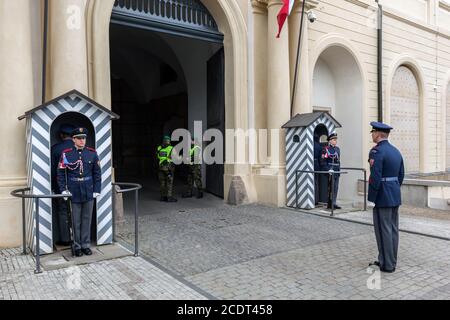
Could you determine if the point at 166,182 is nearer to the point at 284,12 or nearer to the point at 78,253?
the point at 78,253

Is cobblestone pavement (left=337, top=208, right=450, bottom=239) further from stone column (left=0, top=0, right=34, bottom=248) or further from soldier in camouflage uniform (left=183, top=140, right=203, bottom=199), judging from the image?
stone column (left=0, top=0, right=34, bottom=248)

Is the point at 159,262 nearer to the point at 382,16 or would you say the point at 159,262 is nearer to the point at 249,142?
the point at 249,142

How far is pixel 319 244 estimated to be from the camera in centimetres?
579

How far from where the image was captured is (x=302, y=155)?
8.52 meters

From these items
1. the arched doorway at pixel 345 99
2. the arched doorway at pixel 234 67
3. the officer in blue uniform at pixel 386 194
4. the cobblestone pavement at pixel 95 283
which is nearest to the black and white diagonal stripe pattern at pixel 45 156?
the cobblestone pavement at pixel 95 283

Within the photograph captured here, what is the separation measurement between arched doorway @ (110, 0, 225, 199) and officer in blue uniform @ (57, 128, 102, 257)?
3.56 m

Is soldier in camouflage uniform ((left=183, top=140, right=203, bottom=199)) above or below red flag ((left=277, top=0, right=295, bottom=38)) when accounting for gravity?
below

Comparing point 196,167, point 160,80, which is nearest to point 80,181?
point 196,167

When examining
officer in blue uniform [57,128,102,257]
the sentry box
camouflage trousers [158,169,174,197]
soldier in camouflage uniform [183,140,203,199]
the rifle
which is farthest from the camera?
soldier in camouflage uniform [183,140,203,199]

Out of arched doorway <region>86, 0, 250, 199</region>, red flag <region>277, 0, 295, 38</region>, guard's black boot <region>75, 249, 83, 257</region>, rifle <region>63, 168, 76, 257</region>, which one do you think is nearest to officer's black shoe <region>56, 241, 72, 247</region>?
rifle <region>63, 168, 76, 257</region>

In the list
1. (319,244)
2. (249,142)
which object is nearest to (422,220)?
(319,244)

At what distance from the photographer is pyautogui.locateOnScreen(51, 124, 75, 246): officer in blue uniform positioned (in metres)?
5.23

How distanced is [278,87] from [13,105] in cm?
553

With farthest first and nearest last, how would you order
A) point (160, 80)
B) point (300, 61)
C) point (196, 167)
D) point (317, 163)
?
point (160, 80)
point (196, 167)
point (300, 61)
point (317, 163)
